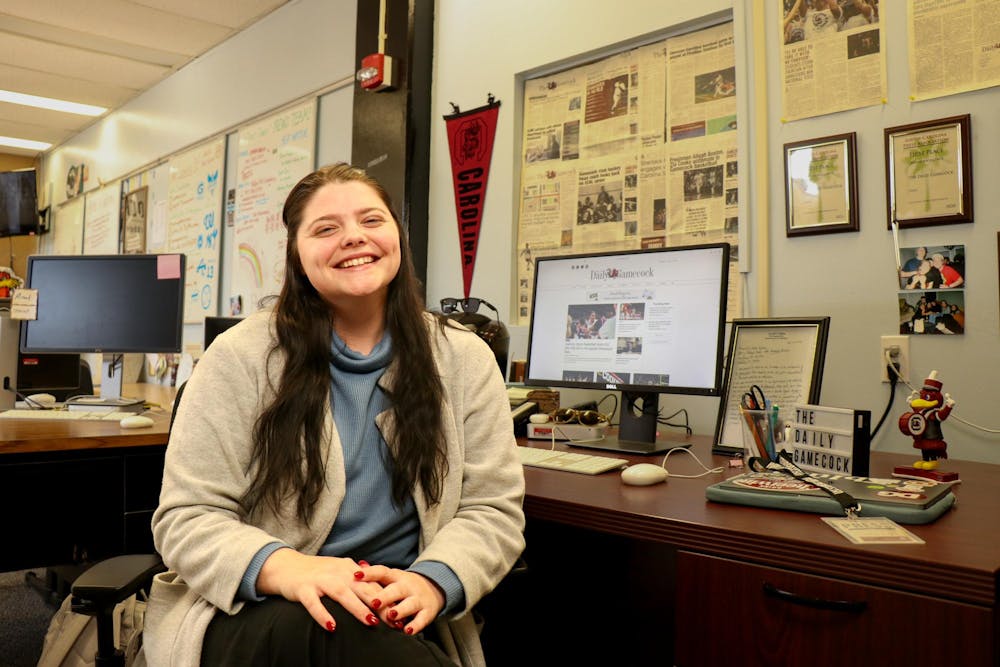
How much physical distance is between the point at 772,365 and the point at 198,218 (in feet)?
12.9

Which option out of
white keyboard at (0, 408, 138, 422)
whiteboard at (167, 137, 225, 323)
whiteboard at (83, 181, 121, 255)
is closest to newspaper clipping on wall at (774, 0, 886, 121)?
white keyboard at (0, 408, 138, 422)

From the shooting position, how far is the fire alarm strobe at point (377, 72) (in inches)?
117

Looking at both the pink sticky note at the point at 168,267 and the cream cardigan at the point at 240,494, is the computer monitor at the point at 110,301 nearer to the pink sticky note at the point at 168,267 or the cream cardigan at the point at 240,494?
the pink sticky note at the point at 168,267

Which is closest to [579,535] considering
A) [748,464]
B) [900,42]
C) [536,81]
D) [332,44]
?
[748,464]

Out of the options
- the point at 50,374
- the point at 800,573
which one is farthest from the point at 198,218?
the point at 800,573

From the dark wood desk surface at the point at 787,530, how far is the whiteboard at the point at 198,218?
3.57 meters

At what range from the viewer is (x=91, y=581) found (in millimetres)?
1146

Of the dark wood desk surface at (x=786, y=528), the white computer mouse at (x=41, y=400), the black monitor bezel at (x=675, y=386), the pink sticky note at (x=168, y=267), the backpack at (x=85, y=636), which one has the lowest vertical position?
the backpack at (x=85, y=636)

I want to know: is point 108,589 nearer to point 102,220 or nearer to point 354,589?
point 354,589

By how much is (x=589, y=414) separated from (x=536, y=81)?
1.23m

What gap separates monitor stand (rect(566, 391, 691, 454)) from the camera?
178 centimetres

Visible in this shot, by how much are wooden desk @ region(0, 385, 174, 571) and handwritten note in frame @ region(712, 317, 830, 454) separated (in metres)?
1.39

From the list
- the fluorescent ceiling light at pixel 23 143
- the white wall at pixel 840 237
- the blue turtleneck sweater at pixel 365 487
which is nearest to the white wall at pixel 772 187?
the white wall at pixel 840 237

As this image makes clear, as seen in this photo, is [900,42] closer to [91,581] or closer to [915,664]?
[915,664]
